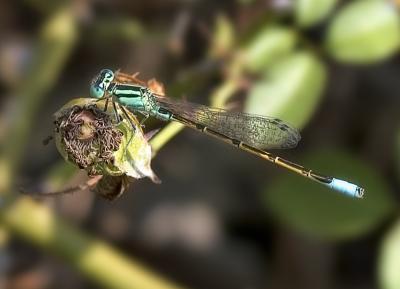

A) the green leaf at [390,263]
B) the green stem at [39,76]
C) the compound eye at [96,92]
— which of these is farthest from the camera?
the green stem at [39,76]

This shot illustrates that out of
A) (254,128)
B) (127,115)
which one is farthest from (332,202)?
(127,115)

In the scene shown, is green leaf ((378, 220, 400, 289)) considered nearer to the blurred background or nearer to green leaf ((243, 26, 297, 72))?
the blurred background

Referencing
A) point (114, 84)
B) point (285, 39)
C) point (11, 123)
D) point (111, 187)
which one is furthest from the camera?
point (11, 123)

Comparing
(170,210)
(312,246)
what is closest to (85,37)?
(170,210)

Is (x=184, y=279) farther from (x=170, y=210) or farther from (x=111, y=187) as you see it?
(x=111, y=187)

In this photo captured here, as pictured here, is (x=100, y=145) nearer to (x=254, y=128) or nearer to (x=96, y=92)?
(x=96, y=92)

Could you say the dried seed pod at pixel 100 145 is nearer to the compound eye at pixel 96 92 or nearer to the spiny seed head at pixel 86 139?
the spiny seed head at pixel 86 139

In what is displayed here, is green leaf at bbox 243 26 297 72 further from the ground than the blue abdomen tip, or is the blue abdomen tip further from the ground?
green leaf at bbox 243 26 297 72

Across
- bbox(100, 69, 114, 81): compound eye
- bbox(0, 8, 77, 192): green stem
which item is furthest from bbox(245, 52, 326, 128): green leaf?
bbox(0, 8, 77, 192): green stem

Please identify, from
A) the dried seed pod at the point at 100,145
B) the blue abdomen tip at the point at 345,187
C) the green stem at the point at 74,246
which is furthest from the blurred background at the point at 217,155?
the dried seed pod at the point at 100,145
